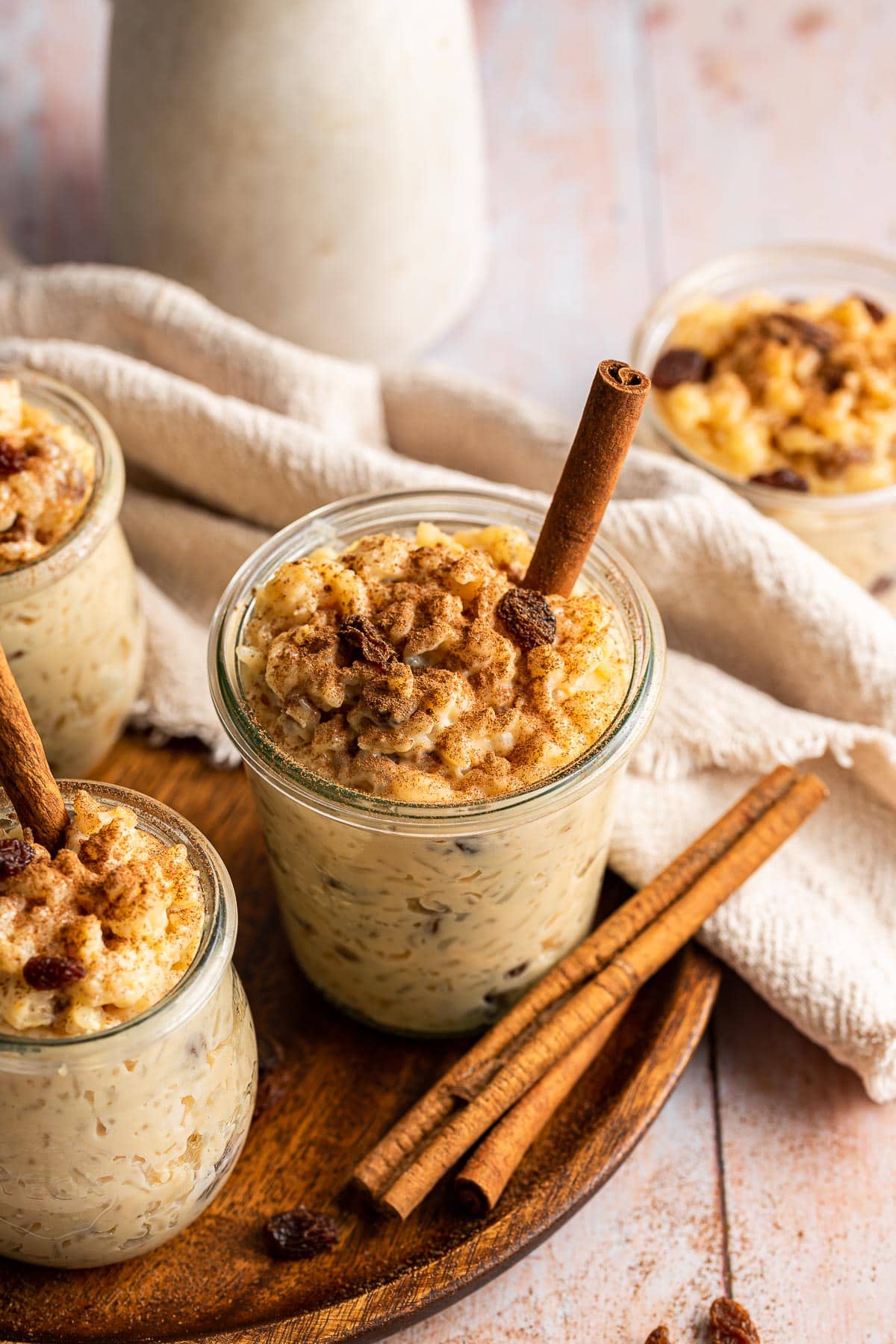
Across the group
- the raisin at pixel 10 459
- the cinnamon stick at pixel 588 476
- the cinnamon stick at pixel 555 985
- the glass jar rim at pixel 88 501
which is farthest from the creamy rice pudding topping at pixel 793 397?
the raisin at pixel 10 459

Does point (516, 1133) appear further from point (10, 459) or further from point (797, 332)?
point (797, 332)

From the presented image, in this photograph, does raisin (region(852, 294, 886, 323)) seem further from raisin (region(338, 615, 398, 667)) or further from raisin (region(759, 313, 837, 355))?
raisin (region(338, 615, 398, 667))

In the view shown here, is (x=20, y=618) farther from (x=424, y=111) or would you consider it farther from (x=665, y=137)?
(x=665, y=137)

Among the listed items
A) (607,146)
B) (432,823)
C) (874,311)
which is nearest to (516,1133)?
(432,823)

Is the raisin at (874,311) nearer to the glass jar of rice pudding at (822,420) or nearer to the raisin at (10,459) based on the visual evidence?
the glass jar of rice pudding at (822,420)

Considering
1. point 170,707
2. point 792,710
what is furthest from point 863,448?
point 170,707

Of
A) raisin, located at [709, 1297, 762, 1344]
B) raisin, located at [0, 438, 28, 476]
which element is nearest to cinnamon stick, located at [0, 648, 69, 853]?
raisin, located at [0, 438, 28, 476]
